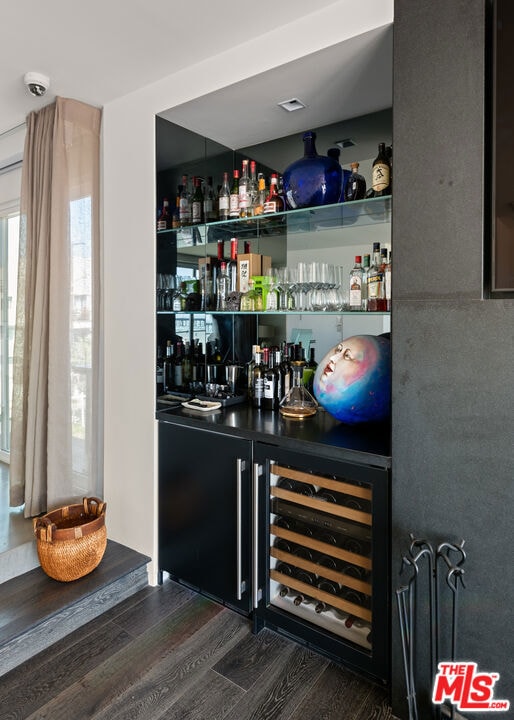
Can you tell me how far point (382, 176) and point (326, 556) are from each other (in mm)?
1581

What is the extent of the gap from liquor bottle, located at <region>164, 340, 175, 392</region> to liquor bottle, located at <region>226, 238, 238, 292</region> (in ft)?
1.50

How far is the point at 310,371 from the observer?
2.42 m

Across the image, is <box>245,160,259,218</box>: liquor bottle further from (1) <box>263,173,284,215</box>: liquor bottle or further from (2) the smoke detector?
(2) the smoke detector

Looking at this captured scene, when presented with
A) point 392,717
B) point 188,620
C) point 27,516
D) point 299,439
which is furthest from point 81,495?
point 392,717

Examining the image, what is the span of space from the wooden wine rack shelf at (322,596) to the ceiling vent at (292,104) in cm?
212

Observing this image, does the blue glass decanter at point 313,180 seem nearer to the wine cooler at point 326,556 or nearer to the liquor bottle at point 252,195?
the liquor bottle at point 252,195

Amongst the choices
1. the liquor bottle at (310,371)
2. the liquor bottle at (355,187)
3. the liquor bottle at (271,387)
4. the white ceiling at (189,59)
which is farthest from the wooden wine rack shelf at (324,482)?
the white ceiling at (189,59)

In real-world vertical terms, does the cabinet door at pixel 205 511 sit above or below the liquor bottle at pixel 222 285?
below

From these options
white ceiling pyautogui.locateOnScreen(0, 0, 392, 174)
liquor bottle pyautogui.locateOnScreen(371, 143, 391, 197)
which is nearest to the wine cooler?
liquor bottle pyautogui.locateOnScreen(371, 143, 391, 197)

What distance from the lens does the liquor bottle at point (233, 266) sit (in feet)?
8.35

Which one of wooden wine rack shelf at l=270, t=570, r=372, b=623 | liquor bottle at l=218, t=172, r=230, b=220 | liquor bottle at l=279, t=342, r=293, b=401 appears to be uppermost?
liquor bottle at l=218, t=172, r=230, b=220

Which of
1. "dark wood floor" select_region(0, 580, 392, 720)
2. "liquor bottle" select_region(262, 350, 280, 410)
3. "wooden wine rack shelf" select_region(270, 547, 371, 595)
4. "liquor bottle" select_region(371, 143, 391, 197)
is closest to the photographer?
"dark wood floor" select_region(0, 580, 392, 720)

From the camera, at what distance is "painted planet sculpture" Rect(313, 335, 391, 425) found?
1874 mm

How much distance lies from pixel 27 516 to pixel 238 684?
1611mm
